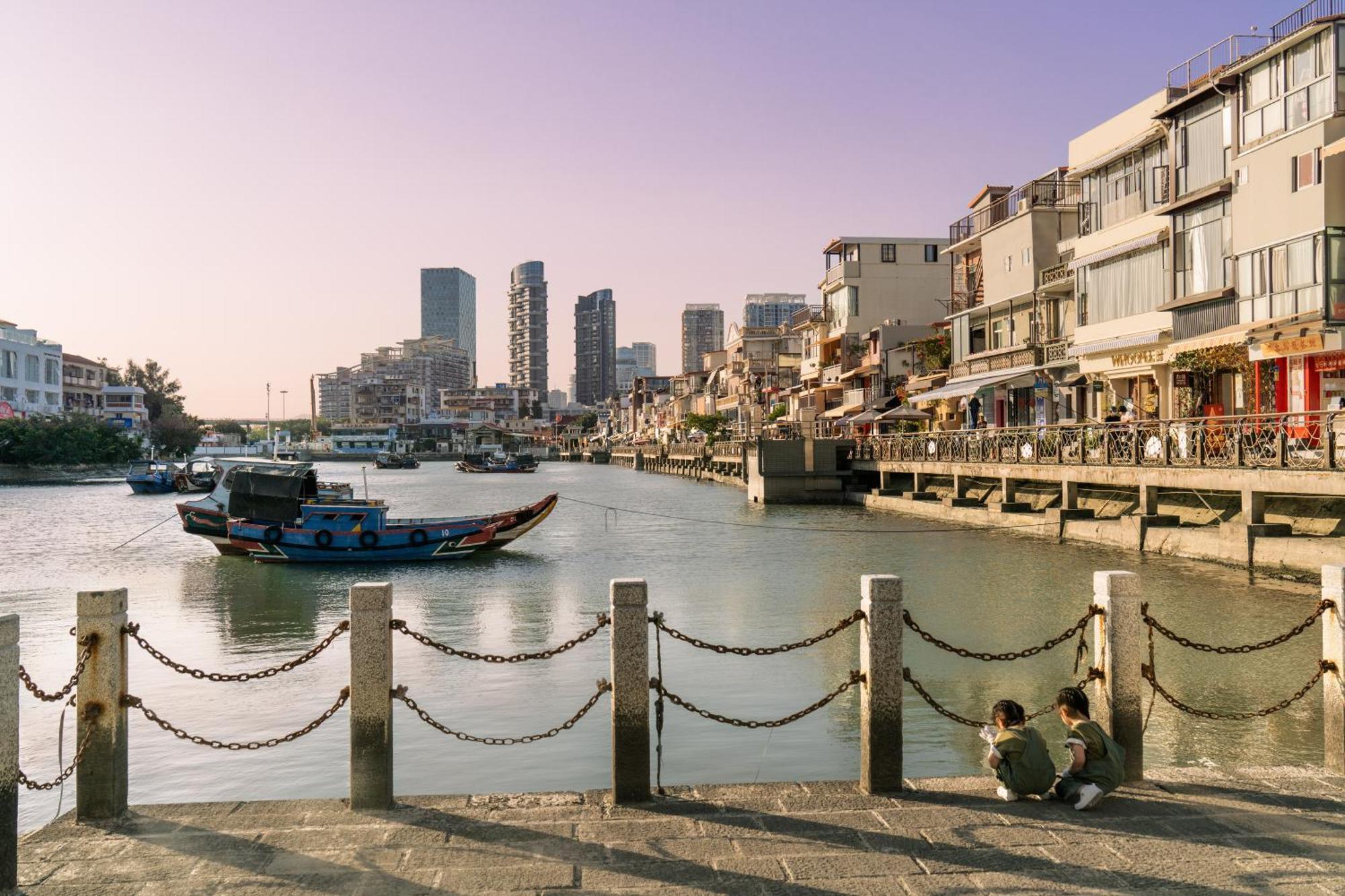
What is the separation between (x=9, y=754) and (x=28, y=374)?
420ft

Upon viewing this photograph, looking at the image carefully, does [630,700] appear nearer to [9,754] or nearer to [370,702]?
[370,702]

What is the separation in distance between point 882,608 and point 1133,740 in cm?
216

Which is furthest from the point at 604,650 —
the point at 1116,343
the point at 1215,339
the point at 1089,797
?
the point at 1116,343

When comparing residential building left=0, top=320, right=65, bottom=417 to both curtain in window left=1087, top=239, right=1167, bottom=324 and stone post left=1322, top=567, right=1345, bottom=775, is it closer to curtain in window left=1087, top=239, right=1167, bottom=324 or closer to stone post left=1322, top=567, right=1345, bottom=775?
curtain in window left=1087, top=239, right=1167, bottom=324

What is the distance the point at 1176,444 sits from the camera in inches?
1099

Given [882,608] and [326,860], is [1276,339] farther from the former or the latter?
[326,860]

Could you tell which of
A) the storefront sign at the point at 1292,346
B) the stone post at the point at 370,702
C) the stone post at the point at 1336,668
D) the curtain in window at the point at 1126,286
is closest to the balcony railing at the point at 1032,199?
the curtain in window at the point at 1126,286

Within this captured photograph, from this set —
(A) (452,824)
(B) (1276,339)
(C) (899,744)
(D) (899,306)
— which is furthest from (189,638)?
(D) (899,306)

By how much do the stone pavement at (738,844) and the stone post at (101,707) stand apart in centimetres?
20

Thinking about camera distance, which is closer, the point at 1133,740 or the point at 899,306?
the point at 1133,740

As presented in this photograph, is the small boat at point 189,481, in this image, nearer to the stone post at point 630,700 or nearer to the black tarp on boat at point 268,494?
the black tarp on boat at point 268,494

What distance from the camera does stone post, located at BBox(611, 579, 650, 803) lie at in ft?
23.7

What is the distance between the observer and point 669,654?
1764 centimetres

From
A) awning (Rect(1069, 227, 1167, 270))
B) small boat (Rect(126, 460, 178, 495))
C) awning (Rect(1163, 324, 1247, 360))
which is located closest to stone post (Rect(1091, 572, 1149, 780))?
awning (Rect(1163, 324, 1247, 360))
